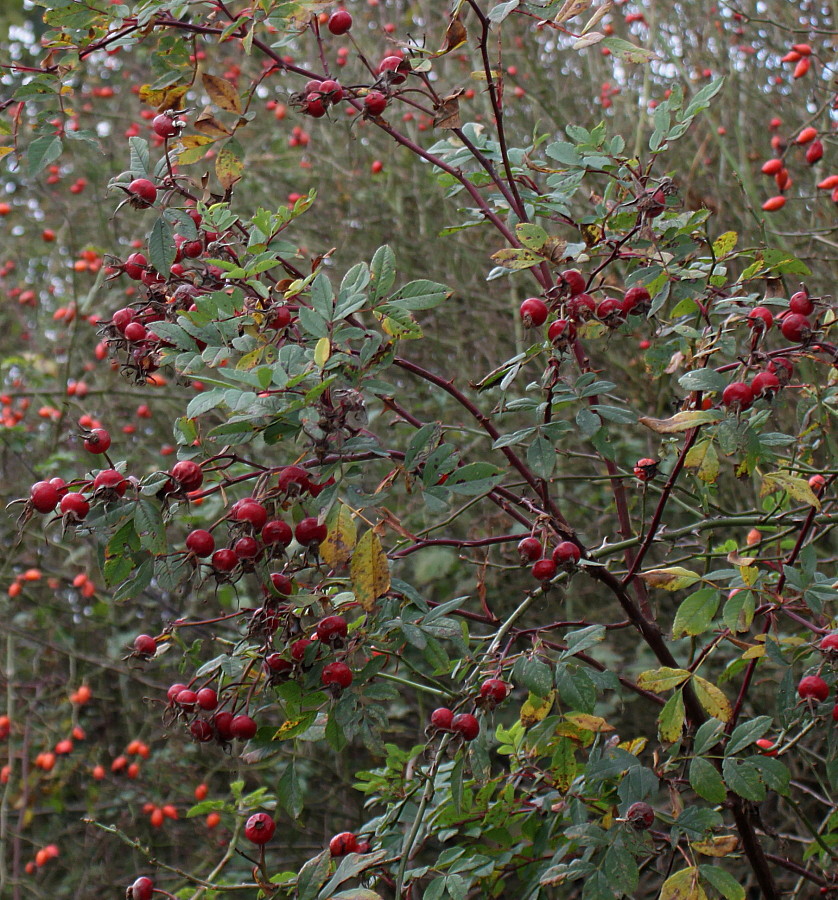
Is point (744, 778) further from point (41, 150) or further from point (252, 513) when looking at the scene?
point (41, 150)

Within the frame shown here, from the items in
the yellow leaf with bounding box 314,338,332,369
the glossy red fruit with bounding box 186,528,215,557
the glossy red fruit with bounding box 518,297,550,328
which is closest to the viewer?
the yellow leaf with bounding box 314,338,332,369

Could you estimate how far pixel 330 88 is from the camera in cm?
116

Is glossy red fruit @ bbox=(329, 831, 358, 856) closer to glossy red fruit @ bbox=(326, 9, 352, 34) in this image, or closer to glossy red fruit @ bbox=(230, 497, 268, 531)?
glossy red fruit @ bbox=(230, 497, 268, 531)

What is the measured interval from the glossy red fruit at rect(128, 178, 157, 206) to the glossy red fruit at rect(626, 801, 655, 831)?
3.08ft

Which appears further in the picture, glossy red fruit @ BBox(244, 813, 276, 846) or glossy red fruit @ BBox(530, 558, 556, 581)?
glossy red fruit @ BBox(244, 813, 276, 846)

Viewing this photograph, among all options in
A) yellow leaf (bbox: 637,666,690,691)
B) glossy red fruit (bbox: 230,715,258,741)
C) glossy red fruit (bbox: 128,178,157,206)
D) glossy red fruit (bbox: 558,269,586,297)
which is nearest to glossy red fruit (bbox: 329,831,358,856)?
glossy red fruit (bbox: 230,715,258,741)

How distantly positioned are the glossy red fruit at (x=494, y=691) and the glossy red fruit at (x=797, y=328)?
51 centimetres

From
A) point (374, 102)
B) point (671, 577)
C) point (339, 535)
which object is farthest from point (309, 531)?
point (374, 102)

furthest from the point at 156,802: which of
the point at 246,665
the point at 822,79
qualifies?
the point at 822,79

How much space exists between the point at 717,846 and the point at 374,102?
100 centimetres

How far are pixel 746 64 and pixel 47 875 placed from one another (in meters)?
3.94

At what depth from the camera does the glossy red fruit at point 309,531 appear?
949mm

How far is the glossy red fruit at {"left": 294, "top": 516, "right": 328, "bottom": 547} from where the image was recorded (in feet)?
3.11

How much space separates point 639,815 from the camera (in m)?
1.04
